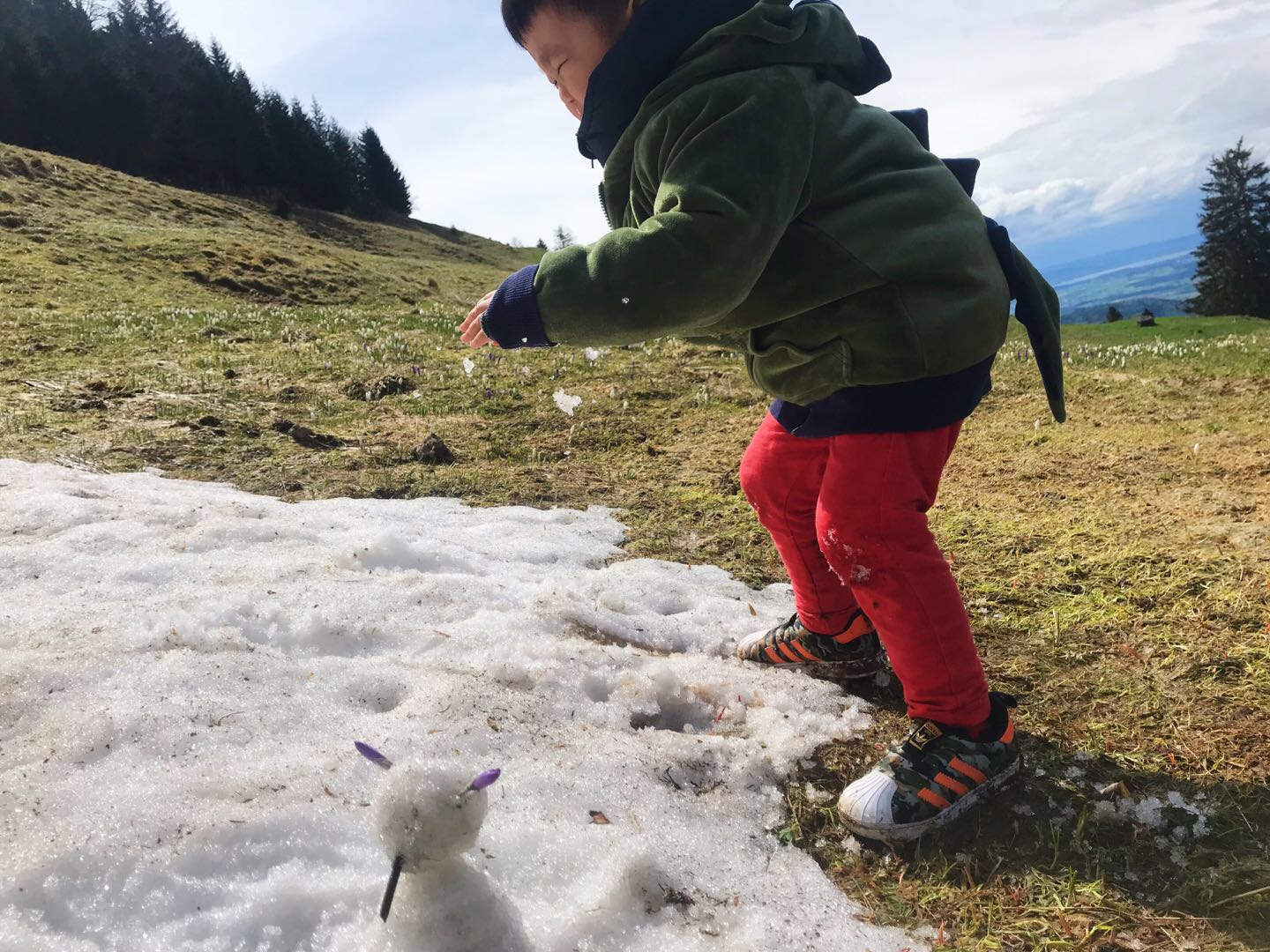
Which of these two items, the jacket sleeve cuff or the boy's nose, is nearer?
the jacket sleeve cuff

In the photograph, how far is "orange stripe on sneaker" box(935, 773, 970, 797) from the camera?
7.71 ft

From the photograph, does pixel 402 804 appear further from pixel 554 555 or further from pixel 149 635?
pixel 554 555

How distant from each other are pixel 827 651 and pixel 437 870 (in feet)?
6.44

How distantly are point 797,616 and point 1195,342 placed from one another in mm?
10564

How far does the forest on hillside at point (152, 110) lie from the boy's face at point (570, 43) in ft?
199

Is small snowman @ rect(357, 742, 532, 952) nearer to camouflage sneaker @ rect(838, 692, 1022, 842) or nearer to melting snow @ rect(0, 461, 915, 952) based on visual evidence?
melting snow @ rect(0, 461, 915, 952)

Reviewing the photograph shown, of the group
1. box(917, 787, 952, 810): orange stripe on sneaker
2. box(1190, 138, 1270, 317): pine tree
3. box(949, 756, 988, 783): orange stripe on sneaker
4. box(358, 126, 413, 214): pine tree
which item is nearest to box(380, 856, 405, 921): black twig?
box(917, 787, 952, 810): orange stripe on sneaker

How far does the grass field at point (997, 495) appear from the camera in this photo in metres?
2.14

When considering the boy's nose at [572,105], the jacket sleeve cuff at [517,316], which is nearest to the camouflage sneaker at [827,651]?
the jacket sleeve cuff at [517,316]

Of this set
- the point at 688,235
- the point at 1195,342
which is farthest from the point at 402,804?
the point at 1195,342

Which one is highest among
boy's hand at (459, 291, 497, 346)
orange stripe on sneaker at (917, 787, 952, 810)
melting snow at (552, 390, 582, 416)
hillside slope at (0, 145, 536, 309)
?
hillside slope at (0, 145, 536, 309)

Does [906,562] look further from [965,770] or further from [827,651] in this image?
[827,651]

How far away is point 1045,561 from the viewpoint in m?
3.84

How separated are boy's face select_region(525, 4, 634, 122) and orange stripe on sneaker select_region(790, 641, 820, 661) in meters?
2.07
